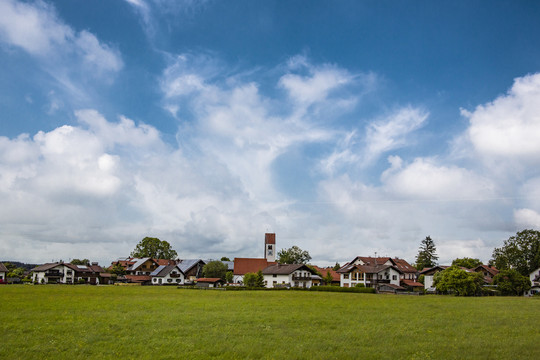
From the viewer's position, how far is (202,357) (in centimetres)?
1516

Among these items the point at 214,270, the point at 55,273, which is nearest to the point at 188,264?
the point at 214,270

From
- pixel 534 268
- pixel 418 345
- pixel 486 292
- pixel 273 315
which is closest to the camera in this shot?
pixel 418 345

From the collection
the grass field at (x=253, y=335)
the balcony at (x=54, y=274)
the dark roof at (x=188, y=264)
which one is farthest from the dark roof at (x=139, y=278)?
the grass field at (x=253, y=335)

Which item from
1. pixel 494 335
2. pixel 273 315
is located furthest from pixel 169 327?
pixel 494 335

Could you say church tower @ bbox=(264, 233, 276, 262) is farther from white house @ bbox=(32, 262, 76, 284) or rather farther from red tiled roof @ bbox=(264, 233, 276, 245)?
white house @ bbox=(32, 262, 76, 284)

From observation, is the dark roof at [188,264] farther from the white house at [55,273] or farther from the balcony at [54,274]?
the balcony at [54,274]

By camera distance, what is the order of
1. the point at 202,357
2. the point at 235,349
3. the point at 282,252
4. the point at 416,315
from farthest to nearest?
the point at 282,252 → the point at 416,315 → the point at 235,349 → the point at 202,357

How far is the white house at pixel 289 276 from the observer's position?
87062 mm

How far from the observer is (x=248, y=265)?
328ft

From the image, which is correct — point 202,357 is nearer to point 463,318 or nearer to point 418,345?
point 418,345

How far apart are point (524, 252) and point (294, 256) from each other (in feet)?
204

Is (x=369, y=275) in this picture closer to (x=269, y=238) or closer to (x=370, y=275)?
(x=370, y=275)

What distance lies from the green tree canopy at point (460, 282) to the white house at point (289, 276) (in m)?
31.6

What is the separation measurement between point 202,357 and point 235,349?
5.40 feet
